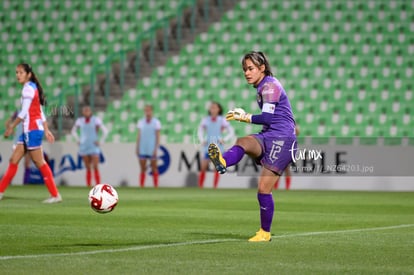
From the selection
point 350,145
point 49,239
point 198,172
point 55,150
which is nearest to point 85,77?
point 55,150

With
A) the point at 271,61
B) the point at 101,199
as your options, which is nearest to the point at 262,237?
the point at 101,199

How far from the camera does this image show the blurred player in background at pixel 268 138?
30.1 ft

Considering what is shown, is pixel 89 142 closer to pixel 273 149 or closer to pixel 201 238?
pixel 201 238

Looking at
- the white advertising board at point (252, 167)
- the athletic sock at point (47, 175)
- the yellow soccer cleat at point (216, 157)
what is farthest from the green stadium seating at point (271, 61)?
the yellow soccer cleat at point (216, 157)

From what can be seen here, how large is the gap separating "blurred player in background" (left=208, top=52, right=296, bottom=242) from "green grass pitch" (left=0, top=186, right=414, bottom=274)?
0.39 metres

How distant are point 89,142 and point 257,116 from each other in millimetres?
14387

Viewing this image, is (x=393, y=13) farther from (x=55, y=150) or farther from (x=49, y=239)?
(x=49, y=239)

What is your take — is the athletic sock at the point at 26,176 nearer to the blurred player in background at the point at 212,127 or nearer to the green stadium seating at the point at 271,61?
the green stadium seating at the point at 271,61

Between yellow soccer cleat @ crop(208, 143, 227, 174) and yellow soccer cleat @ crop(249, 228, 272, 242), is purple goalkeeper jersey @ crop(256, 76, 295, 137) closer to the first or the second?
yellow soccer cleat @ crop(208, 143, 227, 174)

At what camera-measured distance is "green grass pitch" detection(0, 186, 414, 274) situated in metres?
7.32

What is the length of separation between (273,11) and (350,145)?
6.20 m

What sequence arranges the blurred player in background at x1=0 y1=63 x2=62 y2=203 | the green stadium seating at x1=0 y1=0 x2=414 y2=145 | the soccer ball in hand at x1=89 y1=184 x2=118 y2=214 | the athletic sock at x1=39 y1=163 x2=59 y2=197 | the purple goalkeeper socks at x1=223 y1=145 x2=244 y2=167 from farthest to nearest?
the green stadium seating at x1=0 y1=0 x2=414 y2=145 < the athletic sock at x1=39 y1=163 x2=59 y2=197 < the blurred player in background at x1=0 y1=63 x2=62 y2=203 < the soccer ball in hand at x1=89 y1=184 x2=118 y2=214 < the purple goalkeeper socks at x1=223 y1=145 x2=244 y2=167

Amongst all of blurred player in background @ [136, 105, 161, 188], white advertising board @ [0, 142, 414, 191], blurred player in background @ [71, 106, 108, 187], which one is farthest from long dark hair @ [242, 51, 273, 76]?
blurred player in background @ [71, 106, 108, 187]

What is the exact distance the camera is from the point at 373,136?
23766 mm
